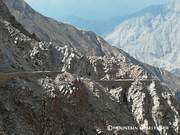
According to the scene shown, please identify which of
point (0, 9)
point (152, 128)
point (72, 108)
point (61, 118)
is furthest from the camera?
point (0, 9)

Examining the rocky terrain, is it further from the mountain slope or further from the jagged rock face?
the mountain slope

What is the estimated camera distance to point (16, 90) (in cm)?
A: 2320

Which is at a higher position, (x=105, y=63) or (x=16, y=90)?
(x=105, y=63)

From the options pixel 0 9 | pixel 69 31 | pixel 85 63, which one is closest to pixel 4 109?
pixel 85 63

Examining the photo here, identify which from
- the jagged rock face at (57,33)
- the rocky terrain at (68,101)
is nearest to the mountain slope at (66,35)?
the jagged rock face at (57,33)

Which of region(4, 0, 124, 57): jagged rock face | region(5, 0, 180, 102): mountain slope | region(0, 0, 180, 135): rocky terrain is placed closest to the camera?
region(0, 0, 180, 135): rocky terrain

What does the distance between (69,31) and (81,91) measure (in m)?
151

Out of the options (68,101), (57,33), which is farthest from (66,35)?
(68,101)

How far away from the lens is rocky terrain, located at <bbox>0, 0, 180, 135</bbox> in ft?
74.5

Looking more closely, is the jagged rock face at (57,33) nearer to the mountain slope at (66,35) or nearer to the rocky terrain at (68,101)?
the mountain slope at (66,35)

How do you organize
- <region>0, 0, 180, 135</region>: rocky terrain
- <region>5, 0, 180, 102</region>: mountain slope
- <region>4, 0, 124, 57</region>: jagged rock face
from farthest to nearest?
1. <region>5, 0, 180, 102</region>: mountain slope
2. <region>4, 0, 124, 57</region>: jagged rock face
3. <region>0, 0, 180, 135</region>: rocky terrain

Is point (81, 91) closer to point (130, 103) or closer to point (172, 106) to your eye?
point (130, 103)

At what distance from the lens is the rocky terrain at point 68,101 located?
894 inches

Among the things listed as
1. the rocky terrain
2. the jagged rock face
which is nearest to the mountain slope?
the jagged rock face
